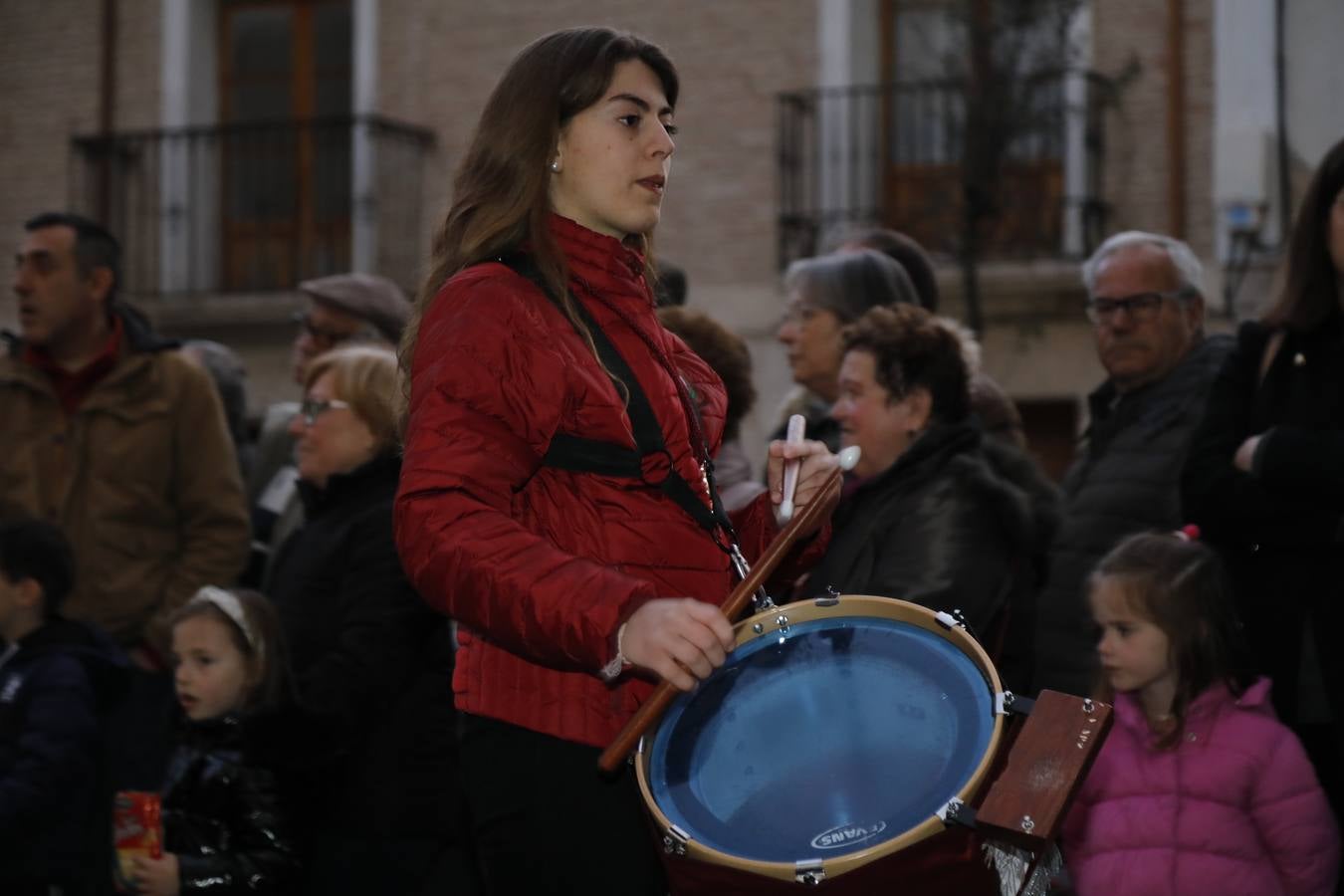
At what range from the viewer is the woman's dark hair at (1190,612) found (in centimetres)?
489

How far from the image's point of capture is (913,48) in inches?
579

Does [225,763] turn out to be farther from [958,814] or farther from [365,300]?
[958,814]

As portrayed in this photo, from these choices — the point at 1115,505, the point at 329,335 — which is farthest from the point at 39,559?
the point at 1115,505

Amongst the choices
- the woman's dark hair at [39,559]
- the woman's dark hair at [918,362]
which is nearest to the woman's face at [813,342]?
the woman's dark hair at [918,362]


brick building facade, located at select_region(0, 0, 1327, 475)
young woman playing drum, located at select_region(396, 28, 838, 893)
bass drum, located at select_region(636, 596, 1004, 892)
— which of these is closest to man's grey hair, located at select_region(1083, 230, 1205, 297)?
young woman playing drum, located at select_region(396, 28, 838, 893)

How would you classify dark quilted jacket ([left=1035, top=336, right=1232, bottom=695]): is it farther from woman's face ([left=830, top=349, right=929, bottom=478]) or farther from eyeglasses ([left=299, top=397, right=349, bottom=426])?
eyeglasses ([left=299, top=397, right=349, bottom=426])

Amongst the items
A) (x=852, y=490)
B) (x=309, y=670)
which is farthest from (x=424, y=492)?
(x=309, y=670)

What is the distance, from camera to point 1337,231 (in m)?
4.92

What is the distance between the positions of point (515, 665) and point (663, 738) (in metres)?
0.25

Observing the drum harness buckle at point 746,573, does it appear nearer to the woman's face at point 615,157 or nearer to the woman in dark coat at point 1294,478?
the woman's face at point 615,157

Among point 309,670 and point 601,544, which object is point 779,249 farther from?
point 601,544

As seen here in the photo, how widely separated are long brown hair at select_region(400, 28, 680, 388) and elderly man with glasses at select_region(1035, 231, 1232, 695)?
2.58 metres

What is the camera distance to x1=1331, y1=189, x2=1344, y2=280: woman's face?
4910 millimetres

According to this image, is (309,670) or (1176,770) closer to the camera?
(1176,770)
